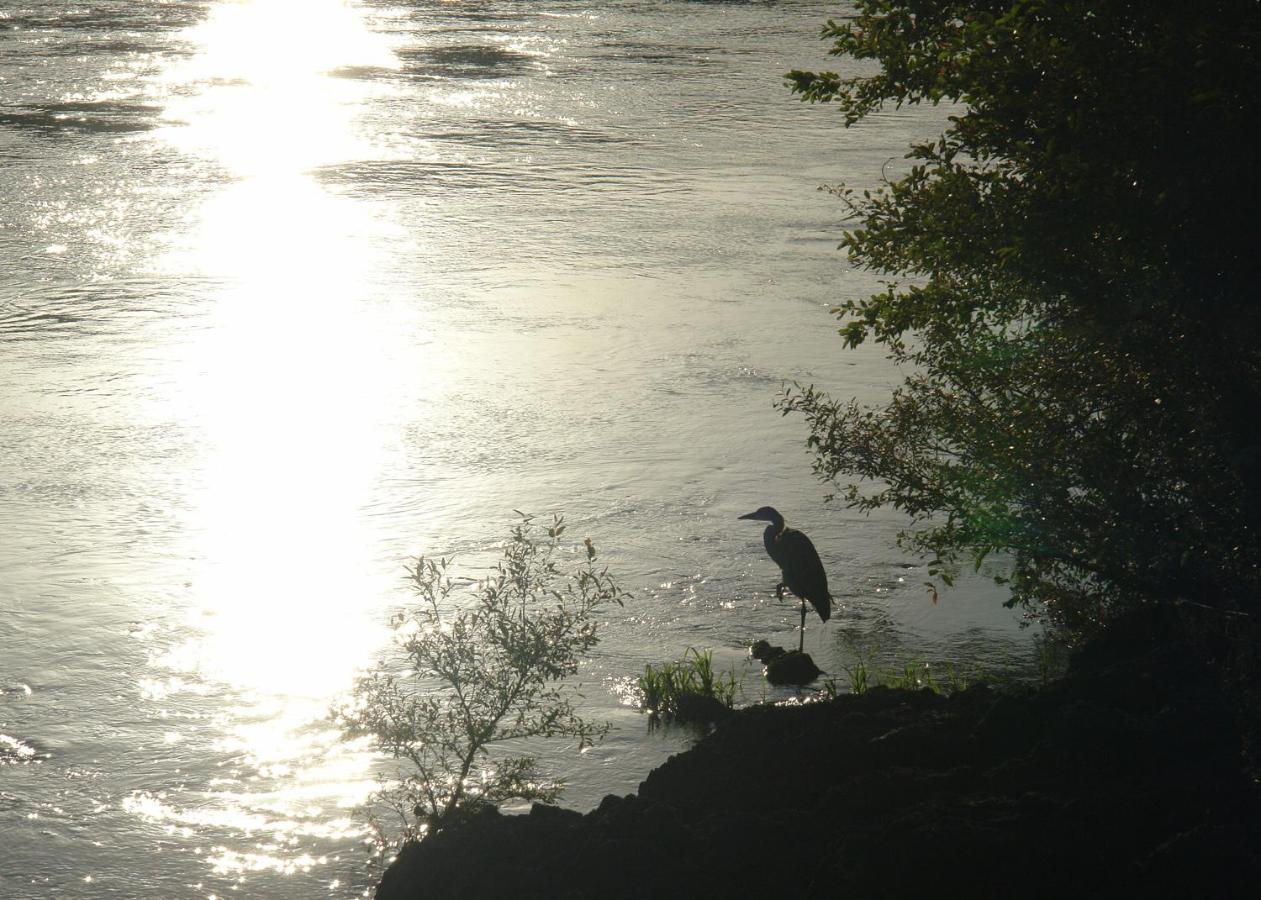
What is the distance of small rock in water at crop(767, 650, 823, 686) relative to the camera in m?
Answer: 6.74

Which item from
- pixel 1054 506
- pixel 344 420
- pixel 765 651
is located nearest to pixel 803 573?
pixel 765 651

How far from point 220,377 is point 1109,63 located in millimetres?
7796

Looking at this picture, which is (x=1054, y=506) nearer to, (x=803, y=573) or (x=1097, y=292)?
(x=1097, y=292)

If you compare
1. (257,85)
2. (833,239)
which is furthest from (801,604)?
(257,85)

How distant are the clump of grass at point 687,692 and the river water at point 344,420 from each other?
119 millimetres

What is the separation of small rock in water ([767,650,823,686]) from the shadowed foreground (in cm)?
145

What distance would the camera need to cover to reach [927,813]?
4277 mm

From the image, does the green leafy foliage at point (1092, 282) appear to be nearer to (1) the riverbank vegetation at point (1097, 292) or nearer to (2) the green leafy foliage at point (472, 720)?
(1) the riverbank vegetation at point (1097, 292)

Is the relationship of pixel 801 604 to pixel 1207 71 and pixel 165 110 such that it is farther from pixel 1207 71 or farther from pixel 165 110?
pixel 165 110

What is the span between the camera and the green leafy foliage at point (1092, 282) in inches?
201

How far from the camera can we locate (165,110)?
22.4 m

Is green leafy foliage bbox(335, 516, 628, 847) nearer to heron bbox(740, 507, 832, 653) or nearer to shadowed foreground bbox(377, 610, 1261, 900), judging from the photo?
shadowed foreground bbox(377, 610, 1261, 900)

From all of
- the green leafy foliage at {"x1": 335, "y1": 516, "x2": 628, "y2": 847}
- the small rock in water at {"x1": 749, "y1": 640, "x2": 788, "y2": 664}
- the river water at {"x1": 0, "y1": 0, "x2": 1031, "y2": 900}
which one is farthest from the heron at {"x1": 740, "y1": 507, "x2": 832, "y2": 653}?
the green leafy foliage at {"x1": 335, "y1": 516, "x2": 628, "y2": 847}

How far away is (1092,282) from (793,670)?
2201mm
